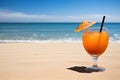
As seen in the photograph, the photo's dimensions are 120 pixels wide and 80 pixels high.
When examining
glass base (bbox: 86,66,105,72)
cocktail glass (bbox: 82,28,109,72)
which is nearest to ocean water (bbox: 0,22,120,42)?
cocktail glass (bbox: 82,28,109,72)

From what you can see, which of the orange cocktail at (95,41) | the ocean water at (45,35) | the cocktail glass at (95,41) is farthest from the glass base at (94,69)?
the ocean water at (45,35)

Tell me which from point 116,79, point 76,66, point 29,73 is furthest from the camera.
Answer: point 76,66

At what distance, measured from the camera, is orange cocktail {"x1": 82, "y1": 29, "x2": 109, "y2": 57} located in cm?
227

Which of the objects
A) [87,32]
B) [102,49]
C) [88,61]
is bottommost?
[88,61]

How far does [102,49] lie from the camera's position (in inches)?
91.1

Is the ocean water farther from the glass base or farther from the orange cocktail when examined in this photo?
the glass base

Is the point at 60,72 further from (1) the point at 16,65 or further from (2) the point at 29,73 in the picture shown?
(1) the point at 16,65

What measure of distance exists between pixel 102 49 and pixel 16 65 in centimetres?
86

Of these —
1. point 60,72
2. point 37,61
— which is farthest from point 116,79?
point 37,61

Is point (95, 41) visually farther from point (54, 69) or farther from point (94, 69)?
point (54, 69)

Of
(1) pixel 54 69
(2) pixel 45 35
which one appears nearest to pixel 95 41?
(1) pixel 54 69

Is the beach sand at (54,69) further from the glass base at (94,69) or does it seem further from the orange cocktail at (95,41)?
the orange cocktail at (95,41)

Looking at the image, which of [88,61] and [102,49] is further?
[88,61]

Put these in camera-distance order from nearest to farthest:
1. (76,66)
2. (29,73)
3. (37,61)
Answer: (29,73), (76,66), (37,61)
